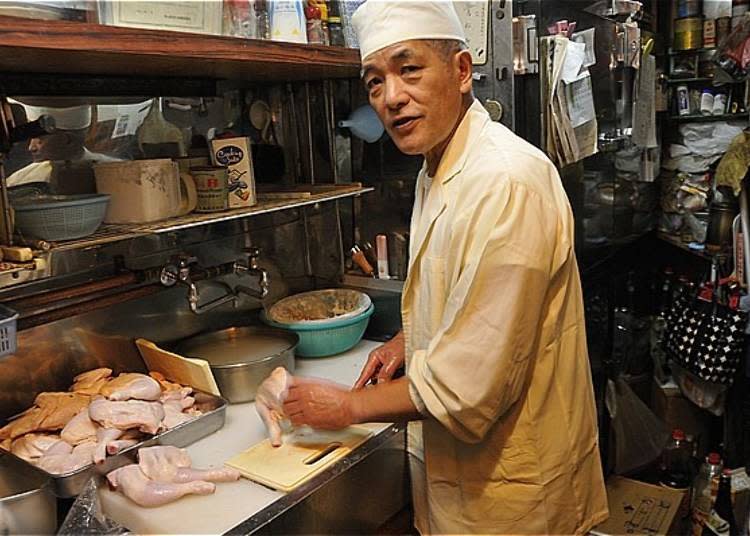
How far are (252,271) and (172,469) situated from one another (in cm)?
64

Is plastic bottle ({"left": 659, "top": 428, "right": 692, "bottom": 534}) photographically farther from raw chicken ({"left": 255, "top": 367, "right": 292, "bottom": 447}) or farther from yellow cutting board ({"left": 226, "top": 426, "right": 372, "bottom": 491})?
raw chicken ({"left": 255, "top": 367, "right": 292, "bottom": 447})

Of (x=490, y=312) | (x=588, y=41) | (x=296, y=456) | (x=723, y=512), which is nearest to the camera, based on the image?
(x=490, y=312)

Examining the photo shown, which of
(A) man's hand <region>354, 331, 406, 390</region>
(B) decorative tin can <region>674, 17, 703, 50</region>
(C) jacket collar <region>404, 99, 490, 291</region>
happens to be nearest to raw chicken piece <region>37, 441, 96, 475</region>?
(A) man's hand <region>354, 331, 406, 390</region>

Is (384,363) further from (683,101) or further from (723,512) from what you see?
(683,101)

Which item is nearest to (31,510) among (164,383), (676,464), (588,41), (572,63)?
(164,383)

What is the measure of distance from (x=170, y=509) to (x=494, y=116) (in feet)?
3.79

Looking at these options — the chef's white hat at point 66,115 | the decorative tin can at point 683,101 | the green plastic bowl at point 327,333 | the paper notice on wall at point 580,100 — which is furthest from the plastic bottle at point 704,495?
the chef's white hat at point 66,115

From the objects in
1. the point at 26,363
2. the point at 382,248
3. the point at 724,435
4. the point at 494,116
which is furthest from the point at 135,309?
the point at 724,435

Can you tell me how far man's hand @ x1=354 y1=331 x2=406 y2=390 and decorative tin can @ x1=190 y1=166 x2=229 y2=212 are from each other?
19.2 inches

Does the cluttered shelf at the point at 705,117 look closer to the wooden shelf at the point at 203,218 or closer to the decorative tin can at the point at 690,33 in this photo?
the decorative tin can at the point at 690,33

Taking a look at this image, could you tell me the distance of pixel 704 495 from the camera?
7.36 ft

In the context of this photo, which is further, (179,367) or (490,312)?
(179,367)

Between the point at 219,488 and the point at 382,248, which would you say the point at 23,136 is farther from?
the point at 382,248

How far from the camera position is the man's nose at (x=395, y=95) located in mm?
1127
